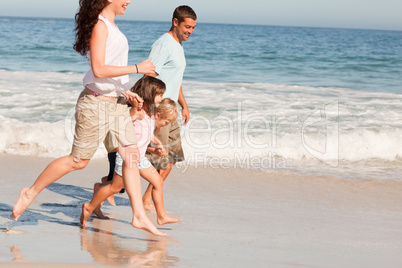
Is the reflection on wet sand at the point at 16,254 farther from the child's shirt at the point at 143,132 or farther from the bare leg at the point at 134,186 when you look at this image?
the child's shirt at the point at 143,132

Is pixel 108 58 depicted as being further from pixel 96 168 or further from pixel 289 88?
pixel 289 88

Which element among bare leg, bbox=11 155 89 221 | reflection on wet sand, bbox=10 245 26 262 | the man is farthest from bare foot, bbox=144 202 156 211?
reflection on wet sand, bbox=10 245 26 262

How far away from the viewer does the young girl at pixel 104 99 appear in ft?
9.82

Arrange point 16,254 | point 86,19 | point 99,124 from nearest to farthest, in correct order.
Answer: point 16,254, point 86,19, point 99,124

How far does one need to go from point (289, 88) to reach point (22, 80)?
626cm

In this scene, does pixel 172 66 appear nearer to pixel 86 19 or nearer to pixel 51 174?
pixel 86 19

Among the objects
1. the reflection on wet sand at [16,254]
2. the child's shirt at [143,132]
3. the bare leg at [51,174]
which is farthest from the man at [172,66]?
the reflection on wet sand at [16,254]

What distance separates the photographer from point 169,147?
415 cm

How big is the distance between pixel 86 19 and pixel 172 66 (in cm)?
107

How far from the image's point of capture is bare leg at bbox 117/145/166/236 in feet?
10.3

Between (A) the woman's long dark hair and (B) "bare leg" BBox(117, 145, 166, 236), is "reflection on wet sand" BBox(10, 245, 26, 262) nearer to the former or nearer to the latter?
(B) "bare leg" BBox(117, 145, 166, 236)

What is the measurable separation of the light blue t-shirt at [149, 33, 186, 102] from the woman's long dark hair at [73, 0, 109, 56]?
2.92ft

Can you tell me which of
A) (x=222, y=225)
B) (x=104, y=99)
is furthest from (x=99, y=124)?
(x=222, y=225)

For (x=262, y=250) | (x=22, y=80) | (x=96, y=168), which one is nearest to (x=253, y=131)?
(x=96, y=168)
